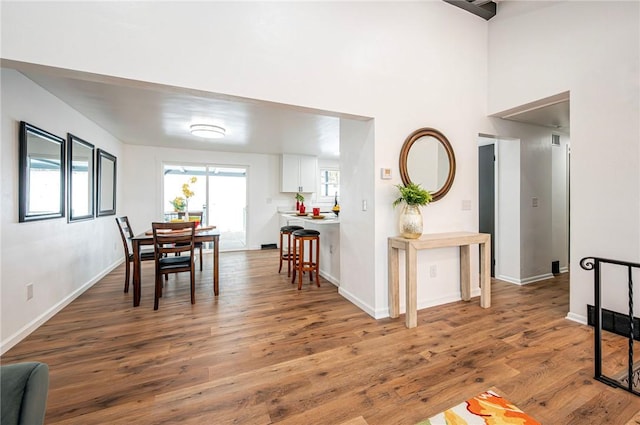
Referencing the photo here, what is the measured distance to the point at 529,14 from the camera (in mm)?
3006

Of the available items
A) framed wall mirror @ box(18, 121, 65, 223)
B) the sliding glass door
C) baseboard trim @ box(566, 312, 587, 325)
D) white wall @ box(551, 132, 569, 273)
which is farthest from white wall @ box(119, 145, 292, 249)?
baseboard trim @ box(566, 312, 587, 325)

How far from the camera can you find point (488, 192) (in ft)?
14.3

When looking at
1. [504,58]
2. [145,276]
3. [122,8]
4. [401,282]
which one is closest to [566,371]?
[401,282]

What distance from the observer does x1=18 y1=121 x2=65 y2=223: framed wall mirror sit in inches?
94.7

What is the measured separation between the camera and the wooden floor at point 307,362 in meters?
1.56

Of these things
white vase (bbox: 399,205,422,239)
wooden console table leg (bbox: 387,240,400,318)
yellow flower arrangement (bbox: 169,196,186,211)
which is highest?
yellow flower arrangement (bbox: 169,196,186,211)

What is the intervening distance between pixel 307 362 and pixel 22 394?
5.07 feet

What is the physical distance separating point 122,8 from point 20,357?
2.72 metres

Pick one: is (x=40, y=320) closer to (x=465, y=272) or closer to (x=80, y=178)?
(x=80, y=178)

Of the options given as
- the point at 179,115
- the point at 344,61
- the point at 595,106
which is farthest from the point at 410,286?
the point at 179,115


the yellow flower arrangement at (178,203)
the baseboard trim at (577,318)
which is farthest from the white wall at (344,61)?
the yellow flower arrangement at (178,203)

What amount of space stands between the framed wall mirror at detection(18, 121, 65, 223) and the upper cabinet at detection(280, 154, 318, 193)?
4246 mm

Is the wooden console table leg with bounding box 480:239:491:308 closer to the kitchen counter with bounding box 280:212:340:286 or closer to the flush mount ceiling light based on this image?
the kitchen counter with bounding box 280:212:340:286

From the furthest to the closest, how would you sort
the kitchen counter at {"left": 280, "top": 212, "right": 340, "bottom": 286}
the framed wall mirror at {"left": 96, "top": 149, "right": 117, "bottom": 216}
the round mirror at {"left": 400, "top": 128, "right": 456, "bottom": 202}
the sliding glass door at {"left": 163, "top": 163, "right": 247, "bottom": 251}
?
the sliding glass door at {"left": 163, "top": 163, "right": 247, "bottom": 251}, the framed wall mirror at {"left": 96, "top": 149, "right": 117, "bottom": 216}, the kitchen counter at {"left": 280, "top": 212, "right": 340, "bottom": 286}, the round mirror at {"left": 400, "top": 128, "right": 456, "bottom": 202}
